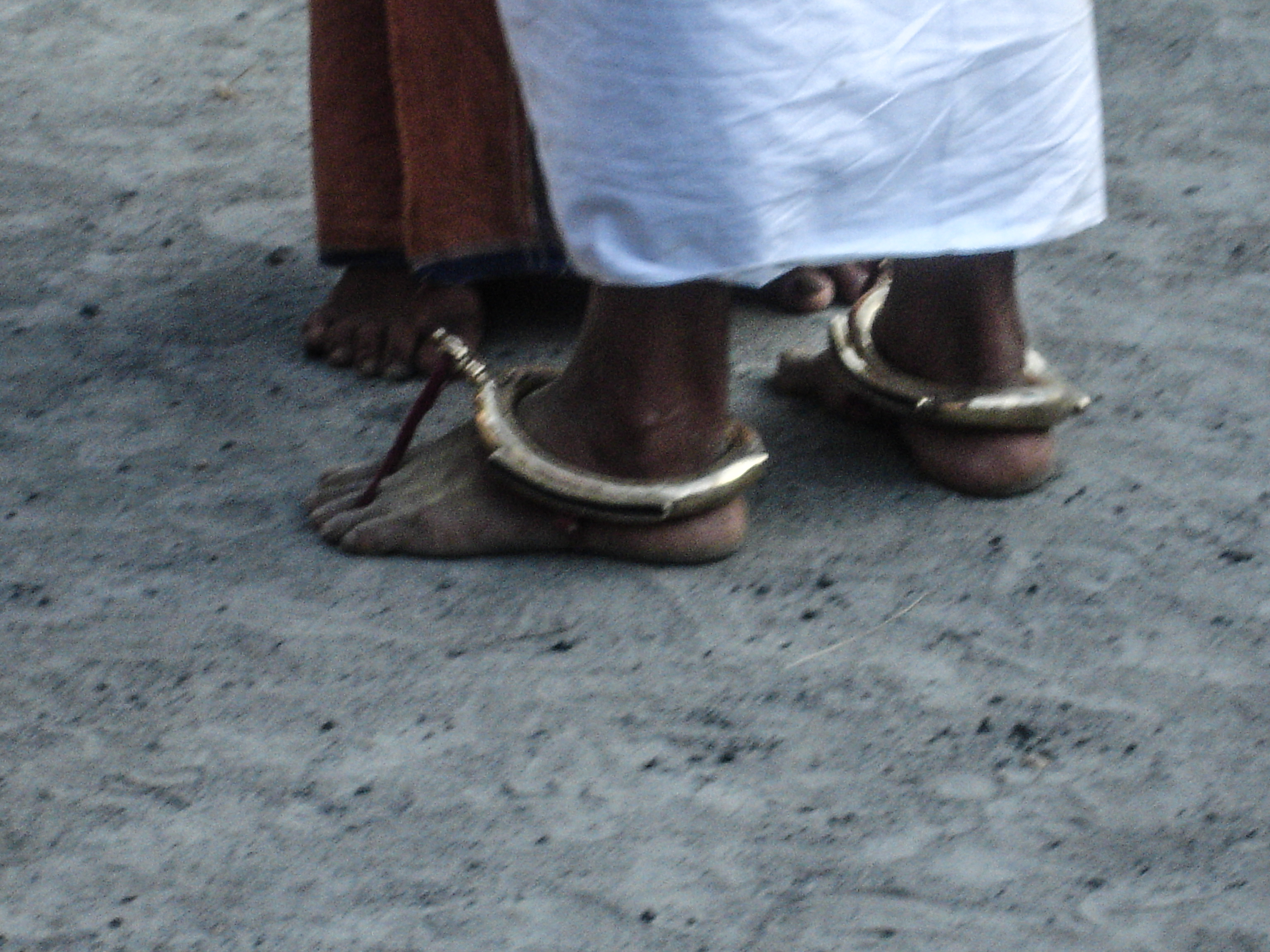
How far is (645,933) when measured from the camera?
1268 millimetres

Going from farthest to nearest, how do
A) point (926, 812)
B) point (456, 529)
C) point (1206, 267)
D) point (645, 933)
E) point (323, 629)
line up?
point (1206, 267)
point (456, 529)
point (323, 629)
point (926, 812)
point (645, 933)

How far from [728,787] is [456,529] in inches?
18.1

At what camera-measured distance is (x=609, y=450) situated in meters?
1.69

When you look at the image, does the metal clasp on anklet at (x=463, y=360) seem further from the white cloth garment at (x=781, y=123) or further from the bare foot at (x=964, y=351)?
the bare foot at (x=964, y=351)

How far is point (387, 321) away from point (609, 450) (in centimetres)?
58

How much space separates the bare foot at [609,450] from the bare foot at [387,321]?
38 centimetres

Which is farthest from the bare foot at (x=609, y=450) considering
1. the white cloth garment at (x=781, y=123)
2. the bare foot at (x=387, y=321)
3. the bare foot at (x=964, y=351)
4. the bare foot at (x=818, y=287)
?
the bare foot at (x=818, y=287)

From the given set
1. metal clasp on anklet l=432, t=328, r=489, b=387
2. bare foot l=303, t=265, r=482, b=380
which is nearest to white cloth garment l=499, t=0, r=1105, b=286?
metal clasp on anklet l=432, t=328, r=489, b=387

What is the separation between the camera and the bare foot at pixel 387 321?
83.7 inches

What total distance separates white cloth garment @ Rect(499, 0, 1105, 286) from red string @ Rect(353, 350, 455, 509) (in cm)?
32

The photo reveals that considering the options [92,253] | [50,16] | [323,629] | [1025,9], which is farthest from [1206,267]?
[50,16]

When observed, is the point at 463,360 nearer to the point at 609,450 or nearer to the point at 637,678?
the point at 609,450

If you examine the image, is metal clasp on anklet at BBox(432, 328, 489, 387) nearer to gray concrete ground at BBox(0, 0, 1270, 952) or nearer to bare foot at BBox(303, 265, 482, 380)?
gray concrete ground at BBox(0, 0, 1270, 952)

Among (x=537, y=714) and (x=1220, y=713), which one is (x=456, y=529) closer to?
(x=537, y=714)
